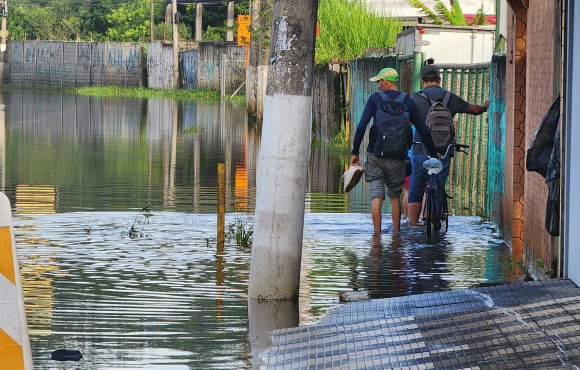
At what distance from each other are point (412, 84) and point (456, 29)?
617 centimetres

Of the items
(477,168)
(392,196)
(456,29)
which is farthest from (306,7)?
(456,29)

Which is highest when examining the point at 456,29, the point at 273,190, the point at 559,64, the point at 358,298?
the point at 456,29

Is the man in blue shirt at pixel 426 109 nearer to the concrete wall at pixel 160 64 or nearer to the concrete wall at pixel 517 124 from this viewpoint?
the concrete wall at pixel 517 124

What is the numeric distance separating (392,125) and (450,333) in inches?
202

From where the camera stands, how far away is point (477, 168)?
1639 cm

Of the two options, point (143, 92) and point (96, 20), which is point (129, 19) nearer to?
point (96, 20)

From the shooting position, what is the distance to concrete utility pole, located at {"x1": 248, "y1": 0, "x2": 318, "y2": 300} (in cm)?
923

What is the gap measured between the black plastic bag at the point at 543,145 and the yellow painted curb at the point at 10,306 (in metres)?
4.63

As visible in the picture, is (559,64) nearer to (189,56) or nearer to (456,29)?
(456,29)

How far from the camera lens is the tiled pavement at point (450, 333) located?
6836 mm

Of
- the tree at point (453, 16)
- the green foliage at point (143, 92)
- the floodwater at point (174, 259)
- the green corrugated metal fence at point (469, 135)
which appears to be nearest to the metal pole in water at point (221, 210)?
the floodwater at point (174, 259)

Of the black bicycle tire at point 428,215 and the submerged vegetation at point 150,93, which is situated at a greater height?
the submerged vegetation at point 150,93

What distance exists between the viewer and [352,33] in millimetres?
31344

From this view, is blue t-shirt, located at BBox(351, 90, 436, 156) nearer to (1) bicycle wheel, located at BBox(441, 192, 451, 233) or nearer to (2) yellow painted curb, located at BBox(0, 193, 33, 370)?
(1) bicycle wheel, located at BBox(441, 192, 451, 233)
